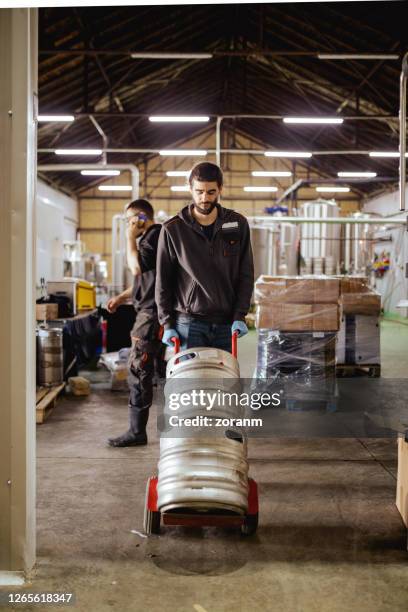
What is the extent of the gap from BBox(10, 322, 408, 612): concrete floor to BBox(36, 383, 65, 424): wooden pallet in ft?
2.52

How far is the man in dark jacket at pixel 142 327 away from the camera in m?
4.02

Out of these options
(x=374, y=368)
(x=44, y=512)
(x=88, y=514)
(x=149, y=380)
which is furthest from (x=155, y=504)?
(x=374, y=368)

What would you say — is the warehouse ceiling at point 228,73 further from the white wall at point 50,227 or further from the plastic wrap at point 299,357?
the plastic wrap at point 299,357

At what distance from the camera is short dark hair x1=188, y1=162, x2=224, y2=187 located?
2912 millimetres

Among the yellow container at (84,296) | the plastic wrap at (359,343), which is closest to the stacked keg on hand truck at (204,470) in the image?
→ the plastic wrap at (359,343)

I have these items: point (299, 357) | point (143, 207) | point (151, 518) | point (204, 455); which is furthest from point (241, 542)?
point (299, 357)

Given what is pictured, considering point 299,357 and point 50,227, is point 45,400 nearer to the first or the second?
point 299,357

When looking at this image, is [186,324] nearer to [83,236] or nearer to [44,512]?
[44,512]

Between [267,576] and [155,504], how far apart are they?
638 mm

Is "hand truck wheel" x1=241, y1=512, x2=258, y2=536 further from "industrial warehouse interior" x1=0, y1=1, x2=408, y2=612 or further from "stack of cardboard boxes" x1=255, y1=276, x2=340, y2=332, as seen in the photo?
"stack of cardboard boxes" x1=255, y1=276, x2=340, y2=332

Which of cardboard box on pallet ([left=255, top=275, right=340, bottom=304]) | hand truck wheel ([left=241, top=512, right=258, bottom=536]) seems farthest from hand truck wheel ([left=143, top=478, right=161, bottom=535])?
cardboard box on pallet ([left=255, top=275, right=340, bottom=304])

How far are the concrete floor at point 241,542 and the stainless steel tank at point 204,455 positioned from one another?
0.93 feet

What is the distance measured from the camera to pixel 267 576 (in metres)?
2.34

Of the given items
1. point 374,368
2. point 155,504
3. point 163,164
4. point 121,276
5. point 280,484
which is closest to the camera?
point 155,504
